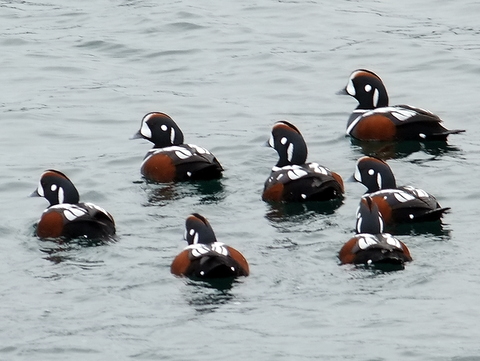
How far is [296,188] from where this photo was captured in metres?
14.9

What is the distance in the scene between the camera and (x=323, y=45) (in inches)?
915

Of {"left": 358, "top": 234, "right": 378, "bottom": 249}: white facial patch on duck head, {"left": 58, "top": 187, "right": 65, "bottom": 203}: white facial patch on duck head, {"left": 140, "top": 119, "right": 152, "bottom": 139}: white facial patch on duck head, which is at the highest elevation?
{"left": 140, "top": 119, "right": 152, "bottom": 139}: white facial patch on duck head

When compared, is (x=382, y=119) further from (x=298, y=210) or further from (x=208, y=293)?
(x=208, y=293)

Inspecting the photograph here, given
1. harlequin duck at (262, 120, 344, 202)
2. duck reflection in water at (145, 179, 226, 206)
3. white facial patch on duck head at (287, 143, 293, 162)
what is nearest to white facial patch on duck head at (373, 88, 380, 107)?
harlequin duck at (262, 120, 344, 202)

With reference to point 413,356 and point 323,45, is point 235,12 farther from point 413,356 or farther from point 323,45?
point 413,356

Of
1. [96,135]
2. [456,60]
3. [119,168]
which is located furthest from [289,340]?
[456,60]

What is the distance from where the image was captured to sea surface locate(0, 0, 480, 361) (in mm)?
11523

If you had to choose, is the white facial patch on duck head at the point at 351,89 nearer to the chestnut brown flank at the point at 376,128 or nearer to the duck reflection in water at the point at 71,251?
the chestnut brown flank at the point at 376,128

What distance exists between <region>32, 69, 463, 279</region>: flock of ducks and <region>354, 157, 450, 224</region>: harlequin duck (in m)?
0.01

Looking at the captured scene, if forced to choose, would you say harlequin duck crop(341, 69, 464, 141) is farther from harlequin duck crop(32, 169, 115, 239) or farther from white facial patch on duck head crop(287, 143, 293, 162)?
harlequin duck crop(32, 169, 115, 239)

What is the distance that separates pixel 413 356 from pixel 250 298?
5.93 feet

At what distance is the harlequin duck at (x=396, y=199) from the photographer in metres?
13.9

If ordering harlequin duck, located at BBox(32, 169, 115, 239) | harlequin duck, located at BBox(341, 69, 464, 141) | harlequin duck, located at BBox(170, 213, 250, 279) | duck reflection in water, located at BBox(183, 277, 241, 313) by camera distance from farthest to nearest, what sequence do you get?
harlequin duck, located at BBox(341, 69, 464, 141), harlequin duck, located at BBox(32, 169, 115, 239), harlequin duck, located at BBox(170, 213, 250, 279), duck reflection in water, located at BBox(183, 277, 241, 313)

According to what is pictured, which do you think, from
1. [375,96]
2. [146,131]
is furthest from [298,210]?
[375,96]
